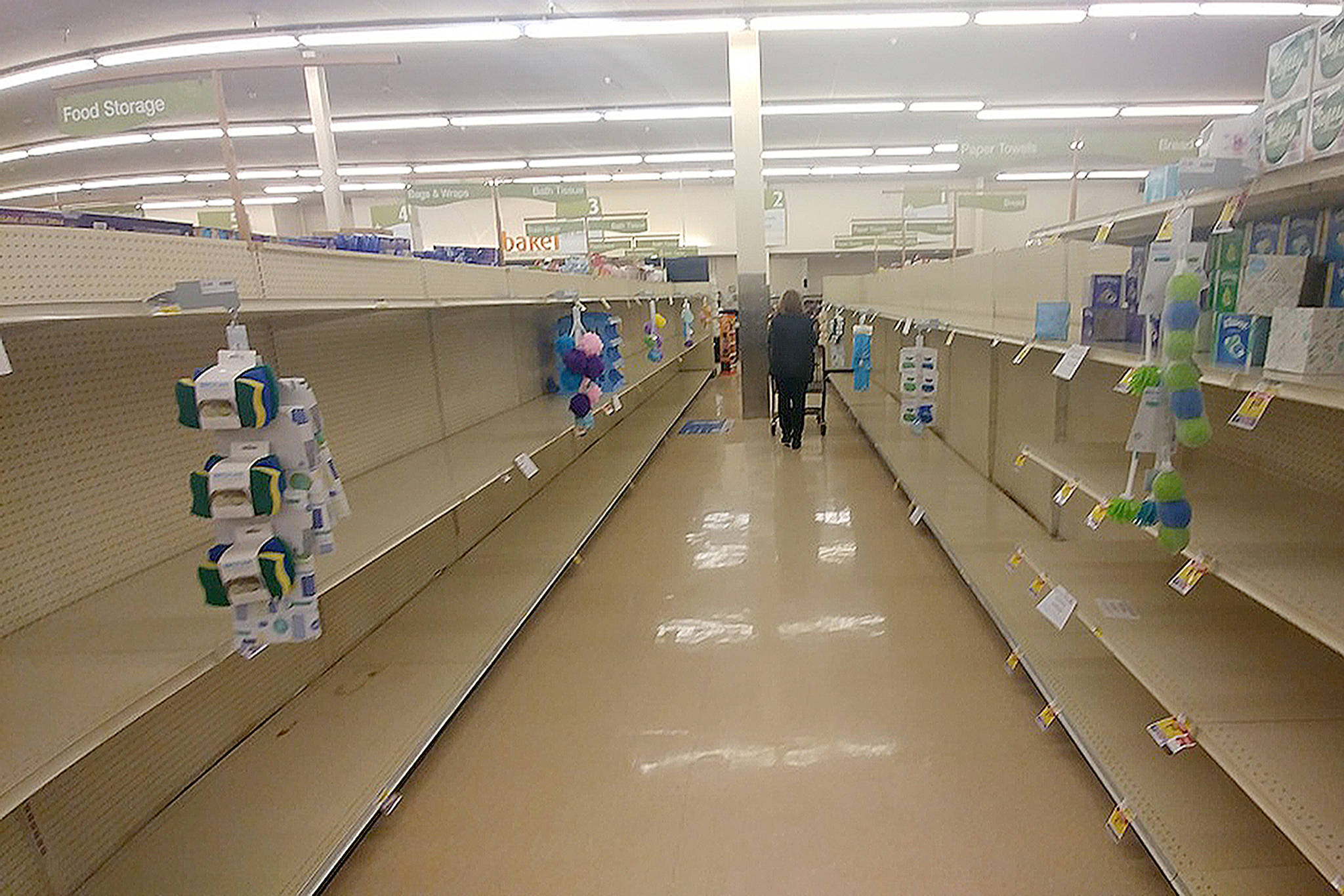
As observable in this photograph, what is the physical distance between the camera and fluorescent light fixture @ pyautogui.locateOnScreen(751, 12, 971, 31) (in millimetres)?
6988

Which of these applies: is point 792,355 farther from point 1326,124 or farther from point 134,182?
point 134,182

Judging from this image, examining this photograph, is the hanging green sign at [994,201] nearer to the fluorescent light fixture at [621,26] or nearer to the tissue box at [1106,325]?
the fluorescent light fixture at [621,26]

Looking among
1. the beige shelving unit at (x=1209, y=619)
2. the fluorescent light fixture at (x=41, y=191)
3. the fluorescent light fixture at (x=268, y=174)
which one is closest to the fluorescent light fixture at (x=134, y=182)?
the fluorescent light fixture at (x=41, y=191)

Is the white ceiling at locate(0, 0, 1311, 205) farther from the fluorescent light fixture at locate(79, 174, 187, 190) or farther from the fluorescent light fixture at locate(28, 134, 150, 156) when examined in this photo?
the fluorescent light fixture at locate(79, 174, 187, 190)

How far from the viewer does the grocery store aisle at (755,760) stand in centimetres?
205

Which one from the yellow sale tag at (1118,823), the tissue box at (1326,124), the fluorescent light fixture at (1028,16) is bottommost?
the yellow sale tag at (1118,823)

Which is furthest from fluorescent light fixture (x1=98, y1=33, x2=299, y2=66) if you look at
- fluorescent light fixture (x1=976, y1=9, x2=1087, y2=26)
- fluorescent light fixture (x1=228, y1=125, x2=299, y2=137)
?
fluorescent light fixture (x1=976, y1=9, x2=1087, y2=26)

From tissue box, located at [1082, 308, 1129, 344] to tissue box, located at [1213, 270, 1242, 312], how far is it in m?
0.55

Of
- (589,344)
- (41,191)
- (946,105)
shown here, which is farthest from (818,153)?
(41,191)

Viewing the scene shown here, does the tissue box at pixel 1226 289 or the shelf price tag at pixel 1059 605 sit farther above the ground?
the tissue box at pixel 1226 289

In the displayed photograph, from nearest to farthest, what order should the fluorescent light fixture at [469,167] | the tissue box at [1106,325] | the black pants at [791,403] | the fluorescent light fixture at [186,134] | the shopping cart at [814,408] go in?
the tissue box at [1106,325] → the black pants at [791,403] → the shopping cart at [814,408] → the fluorescent light fixture at [186,134] → the fluorescent light fixture at [469,167]

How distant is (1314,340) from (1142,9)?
7.80 m

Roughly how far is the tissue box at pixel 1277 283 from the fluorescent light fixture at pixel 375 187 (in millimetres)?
15199

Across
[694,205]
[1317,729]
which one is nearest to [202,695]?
[1317,729]
